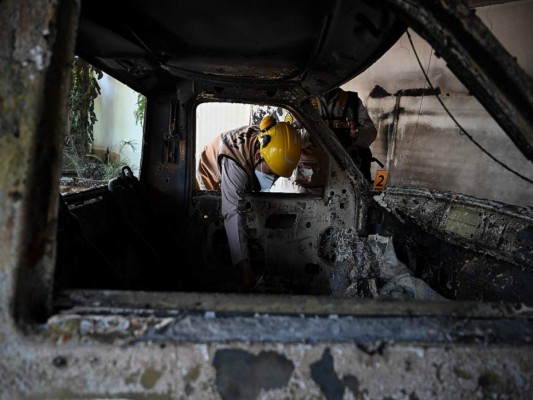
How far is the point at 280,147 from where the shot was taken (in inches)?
97.6

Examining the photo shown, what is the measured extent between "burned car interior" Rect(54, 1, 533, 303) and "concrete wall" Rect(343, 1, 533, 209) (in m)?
2.79

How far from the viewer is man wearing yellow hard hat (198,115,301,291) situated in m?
2.39

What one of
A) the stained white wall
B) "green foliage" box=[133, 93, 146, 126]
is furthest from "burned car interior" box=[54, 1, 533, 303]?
the stained white wall

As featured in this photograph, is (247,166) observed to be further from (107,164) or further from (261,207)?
(107,164)

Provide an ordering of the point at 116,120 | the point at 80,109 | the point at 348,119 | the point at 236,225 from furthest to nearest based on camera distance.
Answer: the point at 116,120
the point at 80,109
the point at 348,119
the point at 236,225

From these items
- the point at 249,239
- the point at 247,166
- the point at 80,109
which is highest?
the point at 80,109

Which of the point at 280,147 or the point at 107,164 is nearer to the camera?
the point at 280,147

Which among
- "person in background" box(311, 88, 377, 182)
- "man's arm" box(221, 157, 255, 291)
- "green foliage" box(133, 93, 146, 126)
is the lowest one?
"man's arm" box(221, 157, 255, 291)

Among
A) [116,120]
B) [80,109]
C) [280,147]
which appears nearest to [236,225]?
[280,147]

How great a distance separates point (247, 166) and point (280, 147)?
0.94 feet

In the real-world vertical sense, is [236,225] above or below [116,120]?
below

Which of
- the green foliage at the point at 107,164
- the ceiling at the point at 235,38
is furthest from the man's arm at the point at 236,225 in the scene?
the green foliage at the point at 107,164

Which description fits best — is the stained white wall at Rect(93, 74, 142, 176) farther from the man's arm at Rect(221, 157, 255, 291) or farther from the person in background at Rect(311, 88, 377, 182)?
the man's arm at Rect(221, 157, 255, 291)

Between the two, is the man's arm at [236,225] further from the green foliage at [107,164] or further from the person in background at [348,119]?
the green foliage at [107,164]
